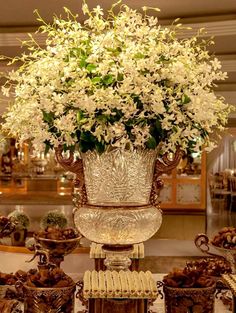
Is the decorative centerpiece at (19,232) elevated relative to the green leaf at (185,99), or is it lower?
lower

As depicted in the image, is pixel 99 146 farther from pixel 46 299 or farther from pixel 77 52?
pixel 46 299

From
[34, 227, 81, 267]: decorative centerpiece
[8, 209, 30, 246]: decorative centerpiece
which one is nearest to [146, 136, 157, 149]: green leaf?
[34, 227, 81, 267]: decorative centerpiece

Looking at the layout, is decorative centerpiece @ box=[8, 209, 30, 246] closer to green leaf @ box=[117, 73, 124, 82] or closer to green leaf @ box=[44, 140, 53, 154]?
green leaf @ box=[44, 140, 53, 154]

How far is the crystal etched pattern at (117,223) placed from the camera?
7.00ft

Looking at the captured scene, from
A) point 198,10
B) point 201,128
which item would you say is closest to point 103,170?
point 201,128

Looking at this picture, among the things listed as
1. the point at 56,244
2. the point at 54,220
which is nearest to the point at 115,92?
the point at 56,244

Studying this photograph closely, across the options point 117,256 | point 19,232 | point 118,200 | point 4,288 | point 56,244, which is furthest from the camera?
point 19,232

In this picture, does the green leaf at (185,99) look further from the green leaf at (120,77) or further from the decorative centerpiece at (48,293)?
the decorative centerpiece at (48,293)

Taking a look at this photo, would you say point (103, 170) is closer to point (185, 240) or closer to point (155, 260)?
point (155, 260)

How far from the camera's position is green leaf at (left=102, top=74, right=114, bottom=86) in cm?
210

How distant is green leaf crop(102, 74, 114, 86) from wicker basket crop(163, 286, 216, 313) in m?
0.86

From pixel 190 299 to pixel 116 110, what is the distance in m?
0.81

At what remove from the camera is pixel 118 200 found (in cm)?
219

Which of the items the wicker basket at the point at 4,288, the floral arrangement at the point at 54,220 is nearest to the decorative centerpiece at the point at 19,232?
the floral arrangement at the point at 54,220
